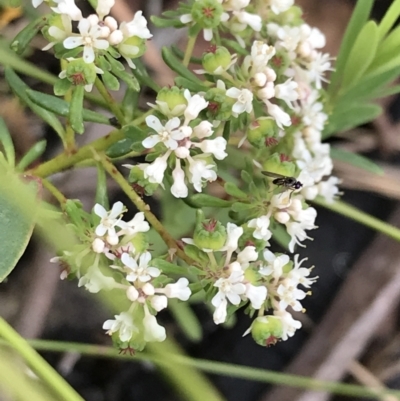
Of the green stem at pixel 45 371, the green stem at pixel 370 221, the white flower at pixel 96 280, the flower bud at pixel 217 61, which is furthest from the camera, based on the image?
the green stem at pixel 370 221

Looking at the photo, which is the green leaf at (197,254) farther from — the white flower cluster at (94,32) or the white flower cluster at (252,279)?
the white flower cluster at (94,32)

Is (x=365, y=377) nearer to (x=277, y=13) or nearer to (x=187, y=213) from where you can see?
(x=187, y=213)

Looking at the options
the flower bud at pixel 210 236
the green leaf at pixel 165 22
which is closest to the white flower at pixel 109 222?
the flower bud at pixel 210 236

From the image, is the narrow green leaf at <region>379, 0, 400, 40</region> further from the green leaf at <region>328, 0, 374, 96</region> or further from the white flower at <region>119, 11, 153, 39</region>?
the white flower at <region>119, 11, 153, 39</region>

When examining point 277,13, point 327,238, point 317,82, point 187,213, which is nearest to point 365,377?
point 327,238

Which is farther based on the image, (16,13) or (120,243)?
(16,13)

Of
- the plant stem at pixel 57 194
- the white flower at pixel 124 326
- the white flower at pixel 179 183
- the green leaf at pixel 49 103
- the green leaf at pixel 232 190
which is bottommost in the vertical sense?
the white flower at pixel 124 326
